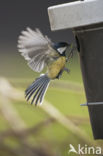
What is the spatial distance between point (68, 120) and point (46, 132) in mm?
172

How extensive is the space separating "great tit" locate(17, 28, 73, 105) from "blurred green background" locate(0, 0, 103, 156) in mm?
1518

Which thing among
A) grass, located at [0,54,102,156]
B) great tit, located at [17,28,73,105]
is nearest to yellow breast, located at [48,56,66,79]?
great tit, located at [17,28,73,105]

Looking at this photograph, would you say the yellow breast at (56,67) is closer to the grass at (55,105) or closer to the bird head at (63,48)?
the bird head at (63,48)

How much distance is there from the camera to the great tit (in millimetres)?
1365

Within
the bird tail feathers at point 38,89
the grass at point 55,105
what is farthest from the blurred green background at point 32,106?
the bird tail feathers at point 38,89

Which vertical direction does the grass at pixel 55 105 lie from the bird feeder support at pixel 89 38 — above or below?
below

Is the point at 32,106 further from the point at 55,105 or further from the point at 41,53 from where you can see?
the point at 41,53

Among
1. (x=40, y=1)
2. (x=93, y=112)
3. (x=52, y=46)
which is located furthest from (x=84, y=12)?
(x=40, y=1)

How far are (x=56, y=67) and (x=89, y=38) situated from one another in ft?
0.51

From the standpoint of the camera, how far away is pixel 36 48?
138 cm

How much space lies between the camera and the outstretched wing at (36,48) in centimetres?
136

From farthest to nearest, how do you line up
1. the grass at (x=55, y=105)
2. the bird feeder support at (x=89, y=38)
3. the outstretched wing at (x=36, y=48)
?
the grass at (x=55, y=105), the outstretched wing at (x=36, y=48), the bird feeder support at (x=89, y=38)

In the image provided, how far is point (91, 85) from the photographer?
4.55ft

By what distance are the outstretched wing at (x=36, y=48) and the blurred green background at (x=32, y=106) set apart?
5.24 feet
